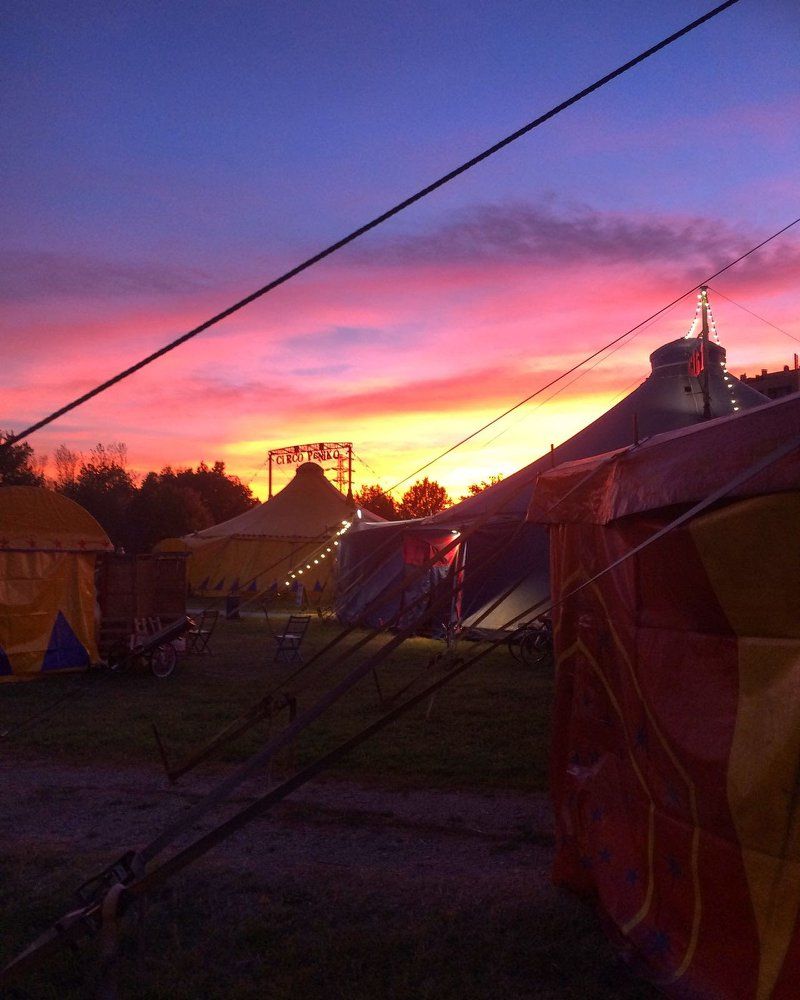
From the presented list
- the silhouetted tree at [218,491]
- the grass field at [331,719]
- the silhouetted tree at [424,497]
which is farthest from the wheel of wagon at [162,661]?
the silhouetted tree at [424,497]

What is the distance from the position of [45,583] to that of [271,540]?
15951 millimetres

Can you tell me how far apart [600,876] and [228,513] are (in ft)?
189

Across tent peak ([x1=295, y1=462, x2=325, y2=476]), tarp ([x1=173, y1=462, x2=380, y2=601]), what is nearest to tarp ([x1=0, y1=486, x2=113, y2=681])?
tarp ([x1=173, y1=462, x2=380, y2=601])

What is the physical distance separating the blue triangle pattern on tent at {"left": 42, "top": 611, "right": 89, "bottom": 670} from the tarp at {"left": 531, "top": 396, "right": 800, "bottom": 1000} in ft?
34.5

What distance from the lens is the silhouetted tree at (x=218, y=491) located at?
5984cm

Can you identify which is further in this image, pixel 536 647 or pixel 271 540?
pixel 271 540

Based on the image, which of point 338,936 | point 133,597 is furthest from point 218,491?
point 338,936

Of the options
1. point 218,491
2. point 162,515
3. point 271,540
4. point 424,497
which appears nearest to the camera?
point 271,540

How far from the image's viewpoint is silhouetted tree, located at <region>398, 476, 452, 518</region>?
7812 cm

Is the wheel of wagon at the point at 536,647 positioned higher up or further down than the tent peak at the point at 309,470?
further down

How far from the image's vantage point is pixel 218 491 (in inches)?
2404

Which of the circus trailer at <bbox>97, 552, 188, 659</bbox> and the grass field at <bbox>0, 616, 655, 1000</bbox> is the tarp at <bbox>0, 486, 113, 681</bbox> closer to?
the circus trailer at <bbox>97, 552, 188, 659</bbox>

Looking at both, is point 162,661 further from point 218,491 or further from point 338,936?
point 218,491

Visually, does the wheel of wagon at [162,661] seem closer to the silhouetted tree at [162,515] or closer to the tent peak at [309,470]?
the tent peak at [309,470]
